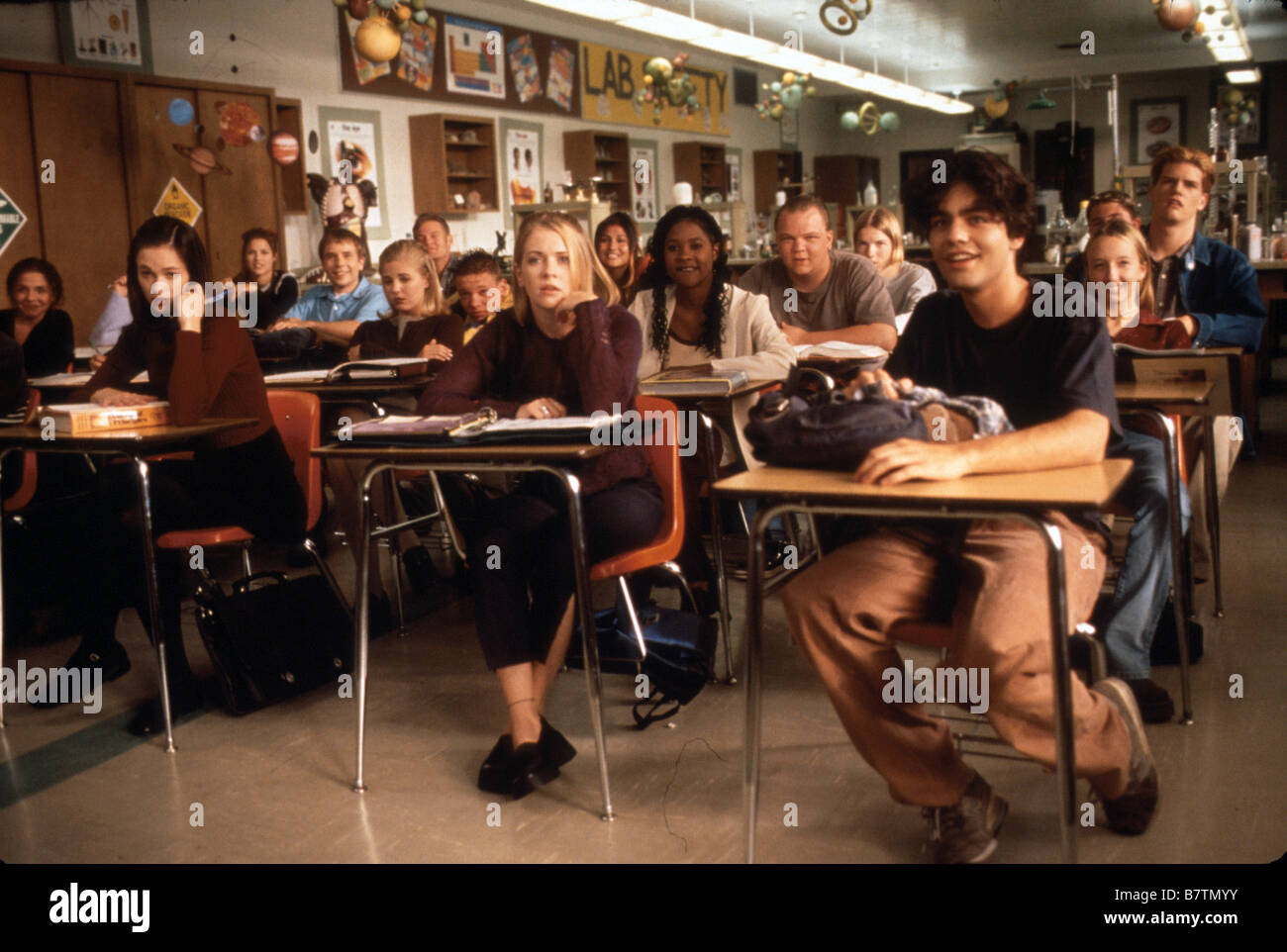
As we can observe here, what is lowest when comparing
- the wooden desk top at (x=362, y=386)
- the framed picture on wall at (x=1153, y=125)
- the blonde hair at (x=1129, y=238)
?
the wooden desk top at (x=362, y=386)

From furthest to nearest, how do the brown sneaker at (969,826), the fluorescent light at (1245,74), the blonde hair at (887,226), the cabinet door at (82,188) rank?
the fluorescent light at (1245,74)
the cabinet door at (82,188)
the blonde hair at (887,226)
the brown sneaker at (969,826)

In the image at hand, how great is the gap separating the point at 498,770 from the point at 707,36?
6.91 metres

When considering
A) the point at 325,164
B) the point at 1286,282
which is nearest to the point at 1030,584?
the point at 1286,282

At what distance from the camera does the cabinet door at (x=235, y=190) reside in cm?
682

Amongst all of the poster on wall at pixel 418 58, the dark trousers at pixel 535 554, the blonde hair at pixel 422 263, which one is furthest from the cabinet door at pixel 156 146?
the dark trousers at pixel 535 554

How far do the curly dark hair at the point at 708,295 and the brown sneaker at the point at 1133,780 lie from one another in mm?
1758

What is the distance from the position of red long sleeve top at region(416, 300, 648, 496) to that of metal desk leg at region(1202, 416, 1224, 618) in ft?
4.76

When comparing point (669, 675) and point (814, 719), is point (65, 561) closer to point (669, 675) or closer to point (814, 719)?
point (669, 675)

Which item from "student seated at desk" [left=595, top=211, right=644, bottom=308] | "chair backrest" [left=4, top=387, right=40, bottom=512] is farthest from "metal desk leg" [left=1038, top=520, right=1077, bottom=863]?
"student seated at desk" [left=595, top=211, right=644, bottom=308]

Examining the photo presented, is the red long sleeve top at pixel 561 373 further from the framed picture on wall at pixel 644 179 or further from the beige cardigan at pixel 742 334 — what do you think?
the framed picture on wall at pixel 644 179

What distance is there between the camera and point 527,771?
7.38ft

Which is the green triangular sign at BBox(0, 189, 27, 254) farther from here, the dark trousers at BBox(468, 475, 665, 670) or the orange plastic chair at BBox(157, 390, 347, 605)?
the dark trousers at BBox(468, 475, 665, 670)

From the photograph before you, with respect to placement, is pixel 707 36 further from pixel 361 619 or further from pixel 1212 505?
pixel 361 619

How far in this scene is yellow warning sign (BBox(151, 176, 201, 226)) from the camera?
6.61 metres
